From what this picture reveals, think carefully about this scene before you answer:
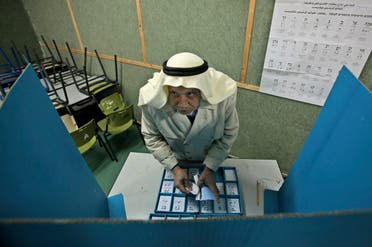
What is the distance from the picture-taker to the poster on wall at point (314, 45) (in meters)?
1.12

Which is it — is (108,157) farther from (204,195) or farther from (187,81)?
(187,81)

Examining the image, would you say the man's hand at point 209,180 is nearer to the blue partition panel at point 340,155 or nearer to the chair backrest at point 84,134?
the blue partition panel at point 340,155

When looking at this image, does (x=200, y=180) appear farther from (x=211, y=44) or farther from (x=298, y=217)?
(x=211, y=44)

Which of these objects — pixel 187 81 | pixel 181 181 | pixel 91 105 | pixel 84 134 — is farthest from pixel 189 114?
pixel 91 105

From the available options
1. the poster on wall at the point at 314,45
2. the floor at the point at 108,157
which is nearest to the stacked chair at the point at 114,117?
the floor at the point at 108,157

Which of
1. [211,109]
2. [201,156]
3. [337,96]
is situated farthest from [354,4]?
[201,156]

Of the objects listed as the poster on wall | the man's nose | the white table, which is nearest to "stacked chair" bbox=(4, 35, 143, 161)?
the white table

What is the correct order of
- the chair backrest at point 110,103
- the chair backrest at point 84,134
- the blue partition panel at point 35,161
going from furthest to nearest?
the chair backrest at point 110,103
the chair backrest at point 84,134
the blue partition panel at point 35,161

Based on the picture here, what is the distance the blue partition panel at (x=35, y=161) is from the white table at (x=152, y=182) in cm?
44

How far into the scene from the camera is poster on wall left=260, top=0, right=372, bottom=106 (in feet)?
3.68

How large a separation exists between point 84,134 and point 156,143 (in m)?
1.02

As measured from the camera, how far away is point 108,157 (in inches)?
92.4

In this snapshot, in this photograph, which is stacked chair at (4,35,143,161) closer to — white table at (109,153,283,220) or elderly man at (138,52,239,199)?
white table at (109,153,283,220)

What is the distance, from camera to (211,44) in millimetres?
1641
